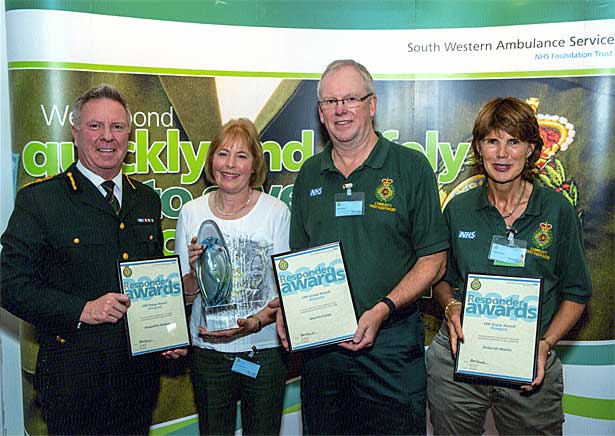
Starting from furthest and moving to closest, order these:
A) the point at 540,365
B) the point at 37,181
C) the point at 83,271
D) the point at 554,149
A: the point at 554,149, the point at 37,181, the point at 83,271, the point at 540,365

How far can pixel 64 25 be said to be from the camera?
2408mm

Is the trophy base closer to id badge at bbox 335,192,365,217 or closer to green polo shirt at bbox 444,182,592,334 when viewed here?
id badge at bbox 335,192,365,217

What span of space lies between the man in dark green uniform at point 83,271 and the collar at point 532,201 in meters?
1.34

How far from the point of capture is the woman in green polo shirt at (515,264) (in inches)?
87.4

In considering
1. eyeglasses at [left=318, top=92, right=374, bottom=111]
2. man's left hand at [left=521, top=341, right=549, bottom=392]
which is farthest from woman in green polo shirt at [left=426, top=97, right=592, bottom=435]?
eyeglasses at [left=318, top=92, right=374, bottom=111]

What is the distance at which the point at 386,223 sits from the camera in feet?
7.61

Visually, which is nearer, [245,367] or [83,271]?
[83,271]

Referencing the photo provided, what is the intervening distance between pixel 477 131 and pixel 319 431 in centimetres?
135

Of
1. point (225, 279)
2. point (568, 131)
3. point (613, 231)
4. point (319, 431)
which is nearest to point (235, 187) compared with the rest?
point (225, 279)

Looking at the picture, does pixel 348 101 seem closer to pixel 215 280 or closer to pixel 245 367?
pixel 215 280

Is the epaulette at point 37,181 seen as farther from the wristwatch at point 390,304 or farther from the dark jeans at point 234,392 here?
the wristwatch at point 390,304

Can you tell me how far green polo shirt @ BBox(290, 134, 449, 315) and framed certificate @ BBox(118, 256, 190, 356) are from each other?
629 mm

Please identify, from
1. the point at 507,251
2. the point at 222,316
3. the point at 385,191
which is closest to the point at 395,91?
the point at 385,191

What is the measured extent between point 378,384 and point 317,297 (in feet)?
1.41
